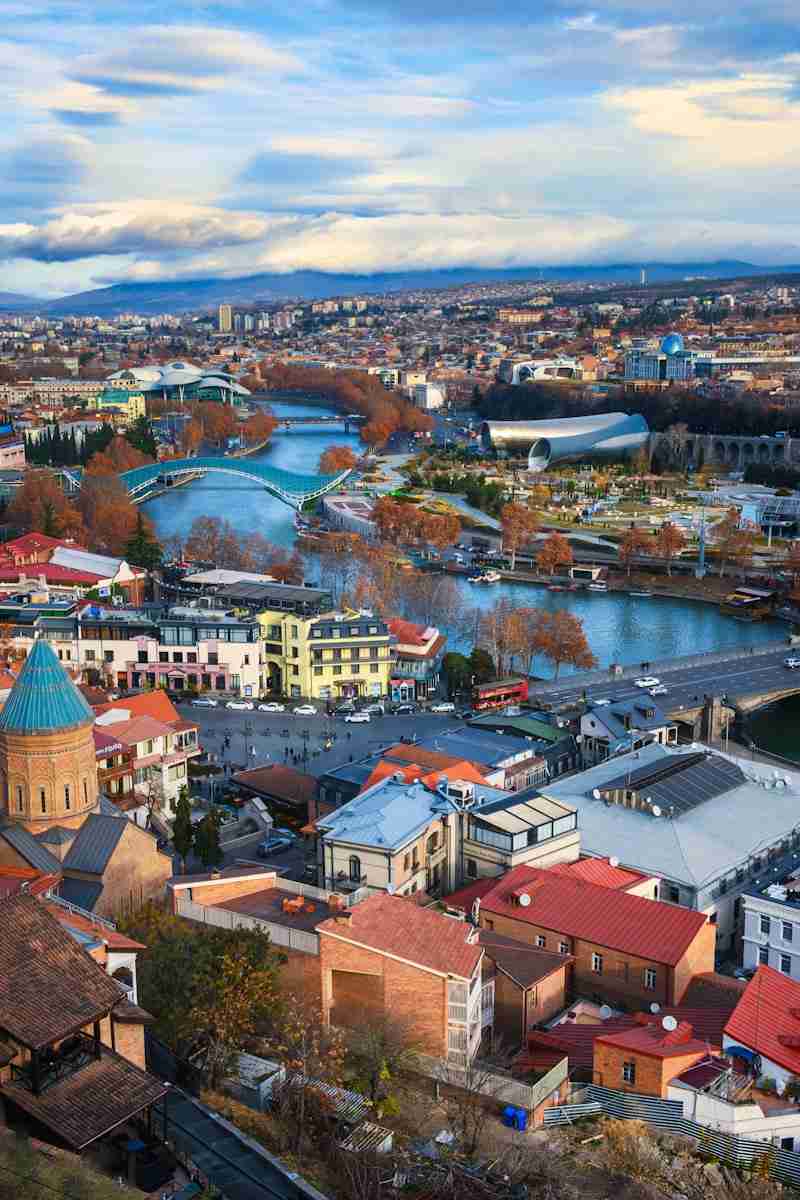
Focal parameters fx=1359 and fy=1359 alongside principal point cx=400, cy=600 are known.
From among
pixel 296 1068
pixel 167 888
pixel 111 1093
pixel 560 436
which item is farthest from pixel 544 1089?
pixel 560 436

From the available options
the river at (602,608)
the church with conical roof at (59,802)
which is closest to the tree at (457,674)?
the river at (602,608)

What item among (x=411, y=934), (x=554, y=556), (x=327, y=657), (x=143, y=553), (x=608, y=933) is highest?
(x=411, y=934)

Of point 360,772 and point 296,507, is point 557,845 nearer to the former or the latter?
point 360,772

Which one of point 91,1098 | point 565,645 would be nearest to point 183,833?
point 91,1098

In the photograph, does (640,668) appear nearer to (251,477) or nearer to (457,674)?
(457,674)

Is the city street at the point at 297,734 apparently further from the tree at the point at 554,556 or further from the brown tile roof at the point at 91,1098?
the tree at the point at 554,556

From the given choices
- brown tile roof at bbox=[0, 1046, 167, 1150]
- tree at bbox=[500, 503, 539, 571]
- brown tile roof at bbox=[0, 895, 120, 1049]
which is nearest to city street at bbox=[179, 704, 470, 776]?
brown tile roof at bbox=[0, 895, 120, 1049]

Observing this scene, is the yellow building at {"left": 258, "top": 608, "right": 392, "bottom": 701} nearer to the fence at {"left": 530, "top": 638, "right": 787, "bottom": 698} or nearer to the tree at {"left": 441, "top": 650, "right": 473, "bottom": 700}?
the tree at {"left": 441, "top": 650, "right": 473, "bottom": 700}
